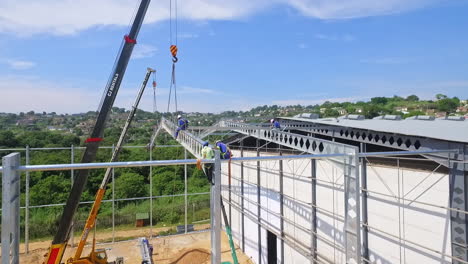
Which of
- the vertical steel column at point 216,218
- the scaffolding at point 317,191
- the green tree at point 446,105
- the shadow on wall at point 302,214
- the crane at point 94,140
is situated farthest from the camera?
the green tree at point 446,105

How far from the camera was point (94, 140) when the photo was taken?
307 inches

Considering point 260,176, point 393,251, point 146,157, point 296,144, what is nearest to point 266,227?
point 260,176

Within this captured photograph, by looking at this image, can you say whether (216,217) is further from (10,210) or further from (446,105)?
(446,105)

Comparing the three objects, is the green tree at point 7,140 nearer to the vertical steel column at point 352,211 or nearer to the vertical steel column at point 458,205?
the vertical steel column at point 352,211

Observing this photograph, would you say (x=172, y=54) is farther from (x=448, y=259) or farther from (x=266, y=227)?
(x=448, y=259)

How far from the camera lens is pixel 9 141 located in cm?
3023

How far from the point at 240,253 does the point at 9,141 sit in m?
28.0

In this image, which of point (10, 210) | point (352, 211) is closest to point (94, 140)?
point (10, 210)

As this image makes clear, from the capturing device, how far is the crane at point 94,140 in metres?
7.32

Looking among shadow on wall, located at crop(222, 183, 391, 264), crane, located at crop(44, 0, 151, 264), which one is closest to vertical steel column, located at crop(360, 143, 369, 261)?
shadow on wall, located at crop(222, 183, 391, 264)

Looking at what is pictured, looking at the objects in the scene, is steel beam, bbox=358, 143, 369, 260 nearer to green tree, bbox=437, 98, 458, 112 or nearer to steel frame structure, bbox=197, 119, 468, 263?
steel frame structure, bbox=197, 119, 468, 263

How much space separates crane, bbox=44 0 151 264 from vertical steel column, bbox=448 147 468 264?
790 cm

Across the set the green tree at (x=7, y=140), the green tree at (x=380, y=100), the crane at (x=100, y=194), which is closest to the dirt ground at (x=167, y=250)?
the crane at (x=100, y=194)

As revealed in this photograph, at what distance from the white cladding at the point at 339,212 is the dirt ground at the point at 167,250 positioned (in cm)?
223
